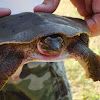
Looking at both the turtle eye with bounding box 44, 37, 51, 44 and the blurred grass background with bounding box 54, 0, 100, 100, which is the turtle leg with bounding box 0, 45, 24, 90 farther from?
the blurred grass background with bounding box 54, 0, 100, 100

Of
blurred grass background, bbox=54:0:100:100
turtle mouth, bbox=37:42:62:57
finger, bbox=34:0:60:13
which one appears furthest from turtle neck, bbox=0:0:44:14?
blurred grass background, bbox=54:0:100:100

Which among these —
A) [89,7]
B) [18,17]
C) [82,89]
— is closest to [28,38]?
[18,17]

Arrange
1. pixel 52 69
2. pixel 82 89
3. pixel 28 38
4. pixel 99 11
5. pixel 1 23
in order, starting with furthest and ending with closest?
pixel 82 89, pixel 52 69, pixel 99 11, pixel 1 23, pixel 28 38

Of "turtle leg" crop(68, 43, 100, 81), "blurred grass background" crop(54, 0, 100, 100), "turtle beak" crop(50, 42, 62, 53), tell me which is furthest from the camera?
"blurred grass background" crop(54, 0, 100, 100)

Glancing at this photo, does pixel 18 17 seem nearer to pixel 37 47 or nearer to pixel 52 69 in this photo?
pixel 37 47

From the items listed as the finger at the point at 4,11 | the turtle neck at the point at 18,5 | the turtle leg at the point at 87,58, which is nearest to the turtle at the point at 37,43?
the turtle leg at the point at 87,58

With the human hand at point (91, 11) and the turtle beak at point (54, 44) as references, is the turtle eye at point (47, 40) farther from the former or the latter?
the human hand at point (91, 11)

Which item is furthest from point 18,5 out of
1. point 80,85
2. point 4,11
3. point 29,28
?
point 80,85
